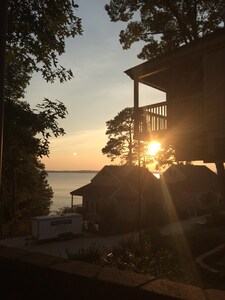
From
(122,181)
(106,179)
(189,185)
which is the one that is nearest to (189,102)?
(122,181)

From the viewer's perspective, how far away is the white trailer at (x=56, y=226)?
2902 cm

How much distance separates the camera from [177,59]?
41.7 feet

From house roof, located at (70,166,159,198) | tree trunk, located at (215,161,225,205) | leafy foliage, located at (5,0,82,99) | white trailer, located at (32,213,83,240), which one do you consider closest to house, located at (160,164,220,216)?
house roof, located at (70,166,159,198)

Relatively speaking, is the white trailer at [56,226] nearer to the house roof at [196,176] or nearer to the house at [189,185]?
the house at [189,185]

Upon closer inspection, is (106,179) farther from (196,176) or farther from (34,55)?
(34,55)

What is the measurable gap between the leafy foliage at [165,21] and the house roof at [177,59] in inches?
396

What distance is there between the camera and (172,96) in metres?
15.0

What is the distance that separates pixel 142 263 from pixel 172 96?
7118 mm

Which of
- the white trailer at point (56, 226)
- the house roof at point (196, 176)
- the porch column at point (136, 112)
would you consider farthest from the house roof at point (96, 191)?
the porch column at point (136, 112)

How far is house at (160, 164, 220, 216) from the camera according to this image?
4547 centimetres

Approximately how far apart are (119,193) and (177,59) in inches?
1141

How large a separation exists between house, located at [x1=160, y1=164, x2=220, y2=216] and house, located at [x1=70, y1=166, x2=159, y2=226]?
2.82 m

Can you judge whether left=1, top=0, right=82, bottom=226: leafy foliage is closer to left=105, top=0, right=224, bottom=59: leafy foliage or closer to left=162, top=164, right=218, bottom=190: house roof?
left=105, top=0, right=224, bottom=59: leafy foliage

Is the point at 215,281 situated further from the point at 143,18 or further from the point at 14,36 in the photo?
the point at 143,18
